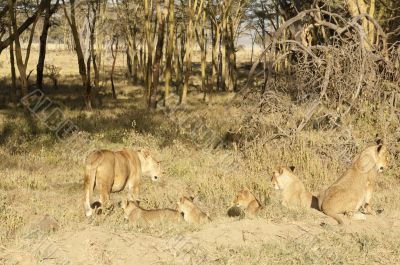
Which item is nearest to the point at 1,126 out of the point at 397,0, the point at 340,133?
the point at 340,133

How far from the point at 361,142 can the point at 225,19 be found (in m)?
21.5

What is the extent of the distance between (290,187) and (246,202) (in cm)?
67

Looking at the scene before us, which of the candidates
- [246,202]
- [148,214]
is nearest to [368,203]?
[246,202]

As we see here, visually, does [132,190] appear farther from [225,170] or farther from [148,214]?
[225,170]

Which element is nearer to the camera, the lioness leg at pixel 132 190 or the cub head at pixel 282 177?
the cub head at pixel 282 177

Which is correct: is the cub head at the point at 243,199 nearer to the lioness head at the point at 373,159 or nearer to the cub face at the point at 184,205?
the cub face at the point at 184,205

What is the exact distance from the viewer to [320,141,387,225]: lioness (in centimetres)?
707

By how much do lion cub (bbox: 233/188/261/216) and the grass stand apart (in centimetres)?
17

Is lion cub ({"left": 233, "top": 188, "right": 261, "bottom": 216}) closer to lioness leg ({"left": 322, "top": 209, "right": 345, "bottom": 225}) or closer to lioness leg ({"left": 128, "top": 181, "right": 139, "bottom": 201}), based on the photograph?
lioness leg ({"left": 322, "top": 209, "right": 345, "bottom": 225})

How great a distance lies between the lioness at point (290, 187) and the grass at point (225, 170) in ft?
0.81

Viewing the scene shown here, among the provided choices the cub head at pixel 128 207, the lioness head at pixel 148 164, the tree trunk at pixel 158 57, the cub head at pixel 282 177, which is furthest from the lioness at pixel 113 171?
the tree trunk at pixel 158 57

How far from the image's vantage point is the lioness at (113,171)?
7.52 meters

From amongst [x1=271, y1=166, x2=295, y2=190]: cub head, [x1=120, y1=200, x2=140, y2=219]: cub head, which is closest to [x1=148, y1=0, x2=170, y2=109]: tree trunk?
[x1=271, y1=166, x2=295, y2=190]: cub head

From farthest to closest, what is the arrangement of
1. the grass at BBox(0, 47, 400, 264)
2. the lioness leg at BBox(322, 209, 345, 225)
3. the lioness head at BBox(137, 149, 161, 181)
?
1. the lioness head at BBox(137, 149, 161, 181)
2. the lioness leg at BBox(322, 209, 345, 225)
3. the grass at BBox(0, 47, 400, 264)
